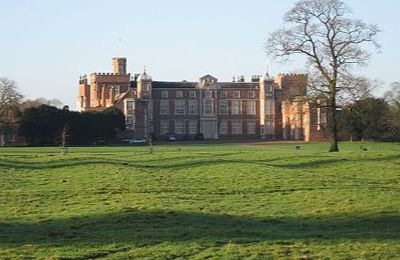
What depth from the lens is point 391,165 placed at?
2858 centimetres

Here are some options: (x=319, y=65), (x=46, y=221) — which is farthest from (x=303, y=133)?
(x=46, y=221)

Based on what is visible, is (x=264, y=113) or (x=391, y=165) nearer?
(x=391, y=165)

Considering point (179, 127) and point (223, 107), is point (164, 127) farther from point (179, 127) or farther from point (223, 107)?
point (223, 107)

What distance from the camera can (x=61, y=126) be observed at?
90.1m

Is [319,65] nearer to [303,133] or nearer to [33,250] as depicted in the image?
[33,250]

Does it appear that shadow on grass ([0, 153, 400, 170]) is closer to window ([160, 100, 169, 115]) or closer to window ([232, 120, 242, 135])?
window ([160, 100, 169, 115])

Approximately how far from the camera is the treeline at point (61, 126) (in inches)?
3489

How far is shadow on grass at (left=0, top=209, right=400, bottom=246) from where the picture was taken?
11.5m

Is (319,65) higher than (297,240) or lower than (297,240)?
higher

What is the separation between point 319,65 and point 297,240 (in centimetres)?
3966

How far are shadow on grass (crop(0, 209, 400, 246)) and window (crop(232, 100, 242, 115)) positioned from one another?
10809 centimetres

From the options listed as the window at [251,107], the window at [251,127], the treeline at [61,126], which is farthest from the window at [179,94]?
the treeline at [61,126]

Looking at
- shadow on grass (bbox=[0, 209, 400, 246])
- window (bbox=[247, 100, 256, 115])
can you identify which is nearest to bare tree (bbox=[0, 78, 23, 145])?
window (bbox=[247, 100, 256, 115])

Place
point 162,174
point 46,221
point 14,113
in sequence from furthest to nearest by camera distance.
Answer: point 14,113 < point 162,174 < point 46,221
